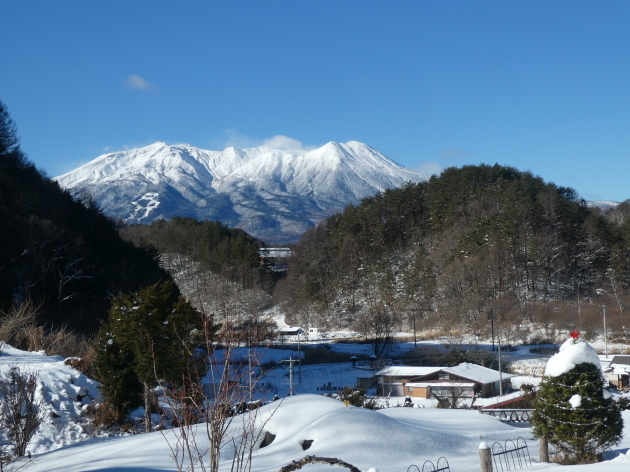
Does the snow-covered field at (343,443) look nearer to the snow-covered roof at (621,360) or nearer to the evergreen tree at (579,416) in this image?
the evergreen tree at (579,416)

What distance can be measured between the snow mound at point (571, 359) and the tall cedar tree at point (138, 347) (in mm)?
9649

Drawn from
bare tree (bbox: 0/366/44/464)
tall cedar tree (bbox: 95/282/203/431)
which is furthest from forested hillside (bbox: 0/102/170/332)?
bare tree (bbox: 0/366/44/464)

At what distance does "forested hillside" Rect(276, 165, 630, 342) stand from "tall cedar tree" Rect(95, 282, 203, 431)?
28.9 m

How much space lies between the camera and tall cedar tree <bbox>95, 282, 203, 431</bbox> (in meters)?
15.6

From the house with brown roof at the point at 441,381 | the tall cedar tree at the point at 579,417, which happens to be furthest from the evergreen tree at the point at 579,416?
the house with brown roof at the point at 441,381

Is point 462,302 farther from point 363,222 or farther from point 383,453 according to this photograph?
point 383,453

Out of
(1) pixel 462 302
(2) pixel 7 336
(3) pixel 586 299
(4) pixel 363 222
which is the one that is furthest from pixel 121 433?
(4) pixel 363 222

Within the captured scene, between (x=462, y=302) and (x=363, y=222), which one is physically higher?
(x=363, y=222)

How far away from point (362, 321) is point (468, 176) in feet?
59.2

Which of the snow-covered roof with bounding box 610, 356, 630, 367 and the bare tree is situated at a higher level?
the bare tree

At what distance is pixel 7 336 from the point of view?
55.9 ft

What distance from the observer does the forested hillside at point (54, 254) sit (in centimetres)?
2855

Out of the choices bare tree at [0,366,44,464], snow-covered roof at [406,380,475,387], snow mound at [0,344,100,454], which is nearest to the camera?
bare tree at [0,366,44,464]

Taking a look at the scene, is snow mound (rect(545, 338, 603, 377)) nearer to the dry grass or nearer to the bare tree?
the bare tree
